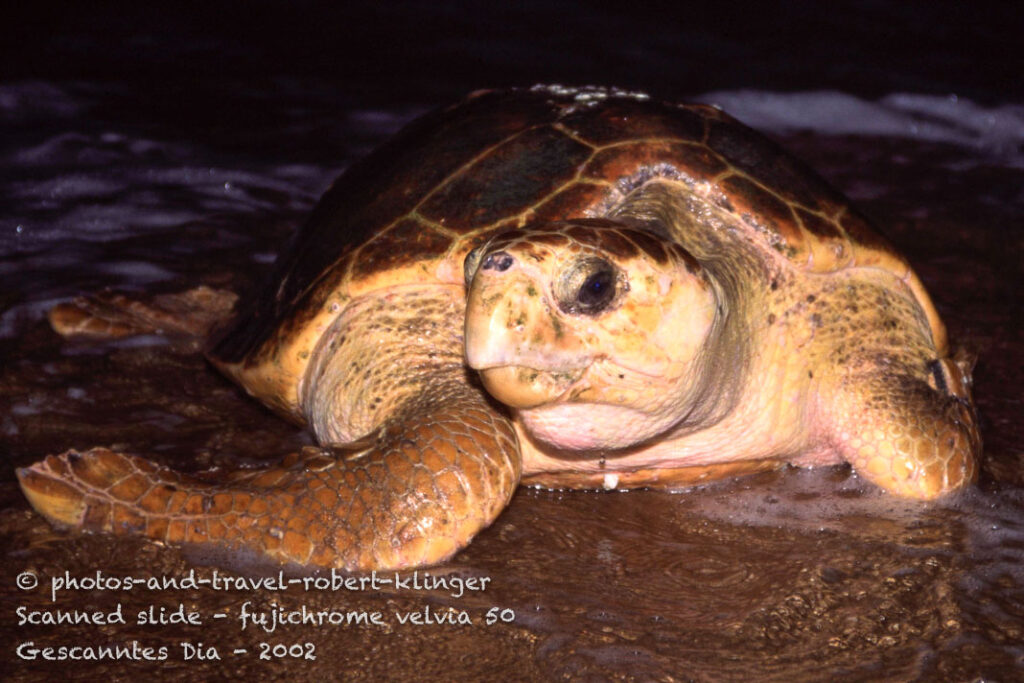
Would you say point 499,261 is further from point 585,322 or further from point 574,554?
point 574,554

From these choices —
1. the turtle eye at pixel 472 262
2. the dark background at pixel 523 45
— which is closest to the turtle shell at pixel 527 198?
the turtle eye at pixel 472 262

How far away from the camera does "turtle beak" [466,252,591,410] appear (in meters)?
2.41

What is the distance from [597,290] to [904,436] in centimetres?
125

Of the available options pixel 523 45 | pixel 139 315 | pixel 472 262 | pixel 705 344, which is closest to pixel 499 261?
pixel 472 262

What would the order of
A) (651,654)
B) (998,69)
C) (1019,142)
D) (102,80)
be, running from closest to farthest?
1. (651,654)
2. (1019,142)
3. (102,80)
4. (998,69)

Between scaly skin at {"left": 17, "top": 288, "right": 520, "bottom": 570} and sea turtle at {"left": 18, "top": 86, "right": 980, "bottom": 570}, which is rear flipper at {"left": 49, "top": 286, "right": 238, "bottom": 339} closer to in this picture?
sea turtle at {"left": 18, "top": 86, "right": 980, "bottom": 570}

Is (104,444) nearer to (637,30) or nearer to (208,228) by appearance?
(208,228)

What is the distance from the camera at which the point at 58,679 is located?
7.11 ft

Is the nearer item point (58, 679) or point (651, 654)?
point (58, 679)

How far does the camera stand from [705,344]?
8.87 feet

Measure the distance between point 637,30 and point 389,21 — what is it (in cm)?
304

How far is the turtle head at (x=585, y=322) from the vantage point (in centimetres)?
242

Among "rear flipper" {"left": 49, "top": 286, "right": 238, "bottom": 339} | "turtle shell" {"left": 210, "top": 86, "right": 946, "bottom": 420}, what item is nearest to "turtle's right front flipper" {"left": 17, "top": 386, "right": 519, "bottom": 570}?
"turtle shell" {"left": 210, "top": 86, "right": 946, "bottom": 420}

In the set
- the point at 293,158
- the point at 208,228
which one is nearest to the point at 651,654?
the point at 208,228
